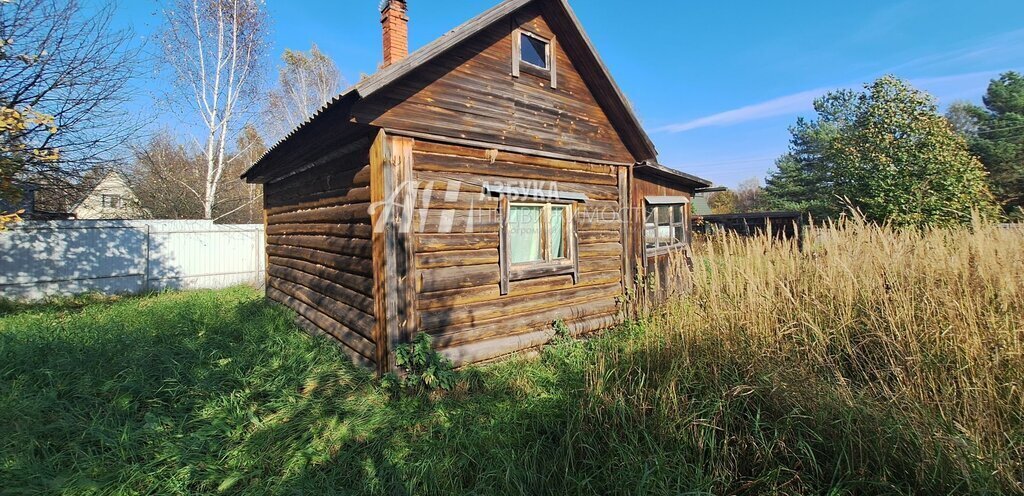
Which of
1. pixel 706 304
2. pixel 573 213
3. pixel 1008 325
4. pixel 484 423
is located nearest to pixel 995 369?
pixel 1008 325

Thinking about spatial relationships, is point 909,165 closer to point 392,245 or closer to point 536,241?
point 536,241

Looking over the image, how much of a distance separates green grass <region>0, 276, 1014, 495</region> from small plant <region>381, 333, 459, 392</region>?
0.17 metres

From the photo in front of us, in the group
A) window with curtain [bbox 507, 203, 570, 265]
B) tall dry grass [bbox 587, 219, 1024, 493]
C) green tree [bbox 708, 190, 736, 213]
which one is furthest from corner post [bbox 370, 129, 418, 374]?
green tree [bbox 708, 190, 736, 213]

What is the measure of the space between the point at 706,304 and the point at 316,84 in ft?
79.2

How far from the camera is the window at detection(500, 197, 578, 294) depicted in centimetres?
547

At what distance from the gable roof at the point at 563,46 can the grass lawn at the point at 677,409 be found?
3.22 meters

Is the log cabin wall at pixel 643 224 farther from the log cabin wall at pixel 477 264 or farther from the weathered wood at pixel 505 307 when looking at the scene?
the log cabin wall at pixel 477 264

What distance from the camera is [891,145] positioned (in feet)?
43.7

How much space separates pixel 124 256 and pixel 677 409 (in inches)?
580

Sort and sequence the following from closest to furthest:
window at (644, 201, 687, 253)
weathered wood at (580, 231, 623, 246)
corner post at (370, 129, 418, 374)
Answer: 1. corner post at (370, 129, 418, 374)
2. weathered wood at (580, 231, 623, 246)
3. window at (644, 201, 687, 253)

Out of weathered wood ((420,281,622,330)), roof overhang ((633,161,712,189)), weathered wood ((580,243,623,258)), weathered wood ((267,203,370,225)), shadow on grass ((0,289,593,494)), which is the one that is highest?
roof overhang ((633,161,712,189))

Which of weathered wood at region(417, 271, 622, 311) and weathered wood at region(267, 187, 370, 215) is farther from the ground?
weathered wood at region(267, 187, 370, 215)

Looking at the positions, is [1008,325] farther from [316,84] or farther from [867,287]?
[316,84]

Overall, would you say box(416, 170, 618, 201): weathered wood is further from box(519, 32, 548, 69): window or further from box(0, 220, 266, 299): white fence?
box(0, 220, 266, 299): white fence
